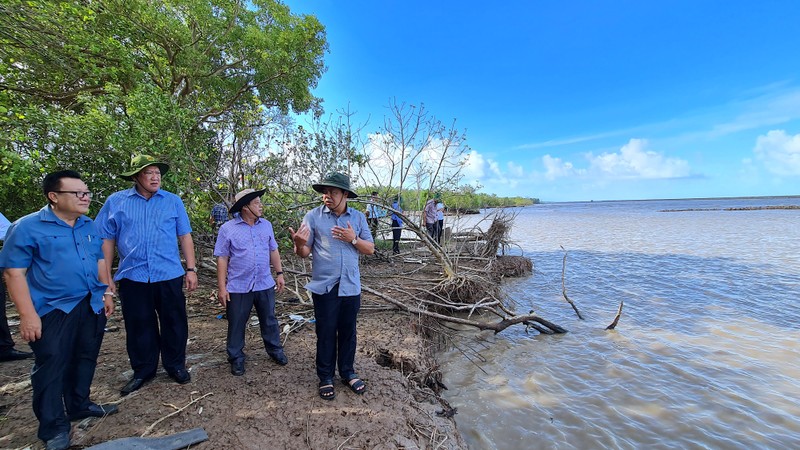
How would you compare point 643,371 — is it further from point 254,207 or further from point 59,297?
point 59,297

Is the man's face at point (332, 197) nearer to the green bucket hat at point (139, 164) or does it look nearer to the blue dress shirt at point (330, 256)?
the blue dress shirt at point (330, 256)

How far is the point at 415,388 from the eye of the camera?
331 cm

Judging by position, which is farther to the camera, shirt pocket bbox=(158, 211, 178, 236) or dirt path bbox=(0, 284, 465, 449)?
shirt pocket bbox=(158, 211, 178, 236)

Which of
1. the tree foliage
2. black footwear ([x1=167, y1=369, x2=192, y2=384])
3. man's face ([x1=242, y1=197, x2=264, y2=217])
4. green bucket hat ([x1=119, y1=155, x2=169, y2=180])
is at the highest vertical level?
the tree foliage

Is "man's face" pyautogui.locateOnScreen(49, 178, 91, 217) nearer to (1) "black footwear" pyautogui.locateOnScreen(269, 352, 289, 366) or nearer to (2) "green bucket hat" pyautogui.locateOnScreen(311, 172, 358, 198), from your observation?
(2) "green bucket hat" pyautogui.locateOnScreen(311, 172, 358, 198)

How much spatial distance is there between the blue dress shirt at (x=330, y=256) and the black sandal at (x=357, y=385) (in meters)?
0.79

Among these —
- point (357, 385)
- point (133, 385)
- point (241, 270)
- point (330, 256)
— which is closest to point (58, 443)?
point (133, 385)

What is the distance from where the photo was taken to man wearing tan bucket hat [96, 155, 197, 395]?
269 cm

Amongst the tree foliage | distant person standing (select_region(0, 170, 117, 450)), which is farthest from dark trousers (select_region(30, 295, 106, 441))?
the tree foliage

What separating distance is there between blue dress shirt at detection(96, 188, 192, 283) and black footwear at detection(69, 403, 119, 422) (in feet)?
3.08

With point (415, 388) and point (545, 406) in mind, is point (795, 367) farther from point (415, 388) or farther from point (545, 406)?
point (415, 388)

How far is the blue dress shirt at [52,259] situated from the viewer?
2111mm

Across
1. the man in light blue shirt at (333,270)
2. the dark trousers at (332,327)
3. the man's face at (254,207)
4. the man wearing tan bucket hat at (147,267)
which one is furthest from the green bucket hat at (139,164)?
the dark trousers at (332,327)

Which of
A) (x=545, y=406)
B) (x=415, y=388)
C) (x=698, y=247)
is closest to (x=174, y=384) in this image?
(x=415, y=388)
